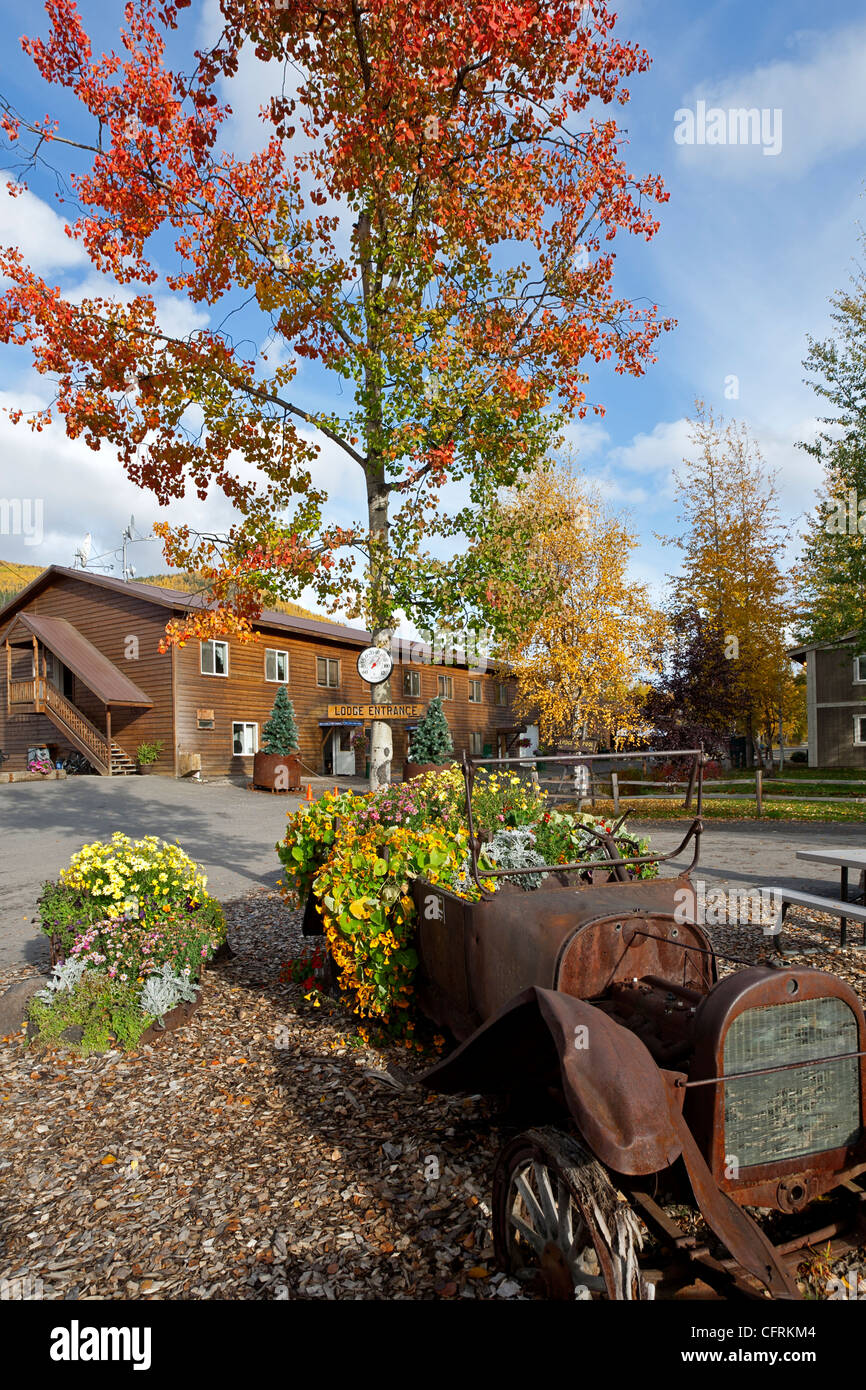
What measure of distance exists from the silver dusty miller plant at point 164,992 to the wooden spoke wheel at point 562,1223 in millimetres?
3004

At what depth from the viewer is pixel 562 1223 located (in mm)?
2289

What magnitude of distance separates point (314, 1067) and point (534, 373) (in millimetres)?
6030

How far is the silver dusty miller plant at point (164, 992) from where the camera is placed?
4.83 meters

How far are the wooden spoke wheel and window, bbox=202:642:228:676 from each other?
24.9 meters

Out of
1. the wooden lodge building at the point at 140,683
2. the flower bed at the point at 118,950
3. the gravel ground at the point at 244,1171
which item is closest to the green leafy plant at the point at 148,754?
the wooden lodge building at the point at 140,683

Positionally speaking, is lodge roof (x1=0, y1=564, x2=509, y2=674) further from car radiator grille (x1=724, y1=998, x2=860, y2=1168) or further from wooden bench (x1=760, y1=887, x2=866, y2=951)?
car radiator grille (x1=724, y1=998, x2=860, y2=1168)

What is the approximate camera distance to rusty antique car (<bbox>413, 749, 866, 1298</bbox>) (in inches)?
82.4

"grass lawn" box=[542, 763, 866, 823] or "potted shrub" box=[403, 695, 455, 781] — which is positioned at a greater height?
"potted shrub" box=[403, 695, 455, 781]

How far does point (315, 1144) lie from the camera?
A: 3582 mm

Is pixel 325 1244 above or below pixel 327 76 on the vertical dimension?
below

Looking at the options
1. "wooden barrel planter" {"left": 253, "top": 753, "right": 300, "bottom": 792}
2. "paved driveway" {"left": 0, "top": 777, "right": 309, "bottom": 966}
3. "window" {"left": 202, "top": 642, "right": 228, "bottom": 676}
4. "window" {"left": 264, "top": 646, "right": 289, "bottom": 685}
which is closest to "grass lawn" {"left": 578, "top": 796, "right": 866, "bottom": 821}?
"paved driveway" {"left": 0, "top": 777, "right": 309, "bottom": 966}

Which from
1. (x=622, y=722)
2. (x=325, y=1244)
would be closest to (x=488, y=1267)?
(x=325, y=1244)

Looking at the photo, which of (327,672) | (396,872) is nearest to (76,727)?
(327,672)
